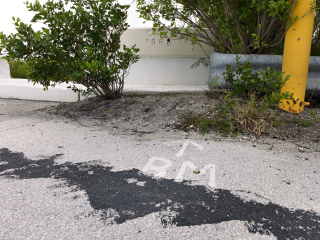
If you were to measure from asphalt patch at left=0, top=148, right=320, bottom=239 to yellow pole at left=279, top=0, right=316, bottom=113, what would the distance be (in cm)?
249

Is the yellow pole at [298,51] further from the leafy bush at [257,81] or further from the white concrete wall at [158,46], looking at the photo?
the white concrete wall at [158,46]

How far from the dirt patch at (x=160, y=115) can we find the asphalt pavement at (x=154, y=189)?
470 mm

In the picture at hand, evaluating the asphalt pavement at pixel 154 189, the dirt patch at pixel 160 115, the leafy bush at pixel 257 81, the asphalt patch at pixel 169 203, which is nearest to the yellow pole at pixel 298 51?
the leafy bush at pixel 257 81

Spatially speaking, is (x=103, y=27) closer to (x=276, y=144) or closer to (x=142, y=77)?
(x=142, y=77)

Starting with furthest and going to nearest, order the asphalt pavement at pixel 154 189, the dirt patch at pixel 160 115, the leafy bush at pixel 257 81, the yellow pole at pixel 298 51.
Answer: the yellow pole at pixel 298 51
the leafy bush at pixel 257 81
the dirt patch at pixel 160 115
the asphalt pavement at pixel 154 189

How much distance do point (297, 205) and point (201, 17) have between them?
4235 mm

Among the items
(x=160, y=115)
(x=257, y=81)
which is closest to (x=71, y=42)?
(x=160, y=115)

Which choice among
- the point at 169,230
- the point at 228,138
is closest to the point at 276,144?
the point at 228,138

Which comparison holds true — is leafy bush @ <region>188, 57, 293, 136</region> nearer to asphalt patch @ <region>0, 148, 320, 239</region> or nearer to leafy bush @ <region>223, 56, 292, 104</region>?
leafy bush @ <region>223, 56, 292, 104</region>

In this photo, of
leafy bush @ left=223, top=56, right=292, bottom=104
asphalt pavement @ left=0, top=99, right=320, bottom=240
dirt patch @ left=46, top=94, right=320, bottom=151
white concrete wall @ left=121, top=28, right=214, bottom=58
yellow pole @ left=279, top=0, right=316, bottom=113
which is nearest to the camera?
asphalt pavement @ left=0, top=99, right=320, bottom=240

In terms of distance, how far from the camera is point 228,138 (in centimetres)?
379

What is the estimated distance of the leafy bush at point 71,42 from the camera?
4.52 m

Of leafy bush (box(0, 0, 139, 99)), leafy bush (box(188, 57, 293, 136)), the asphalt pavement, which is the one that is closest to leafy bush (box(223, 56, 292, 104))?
leafy bush (box(188, 57, 293, 136))

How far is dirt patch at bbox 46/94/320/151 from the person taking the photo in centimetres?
387
